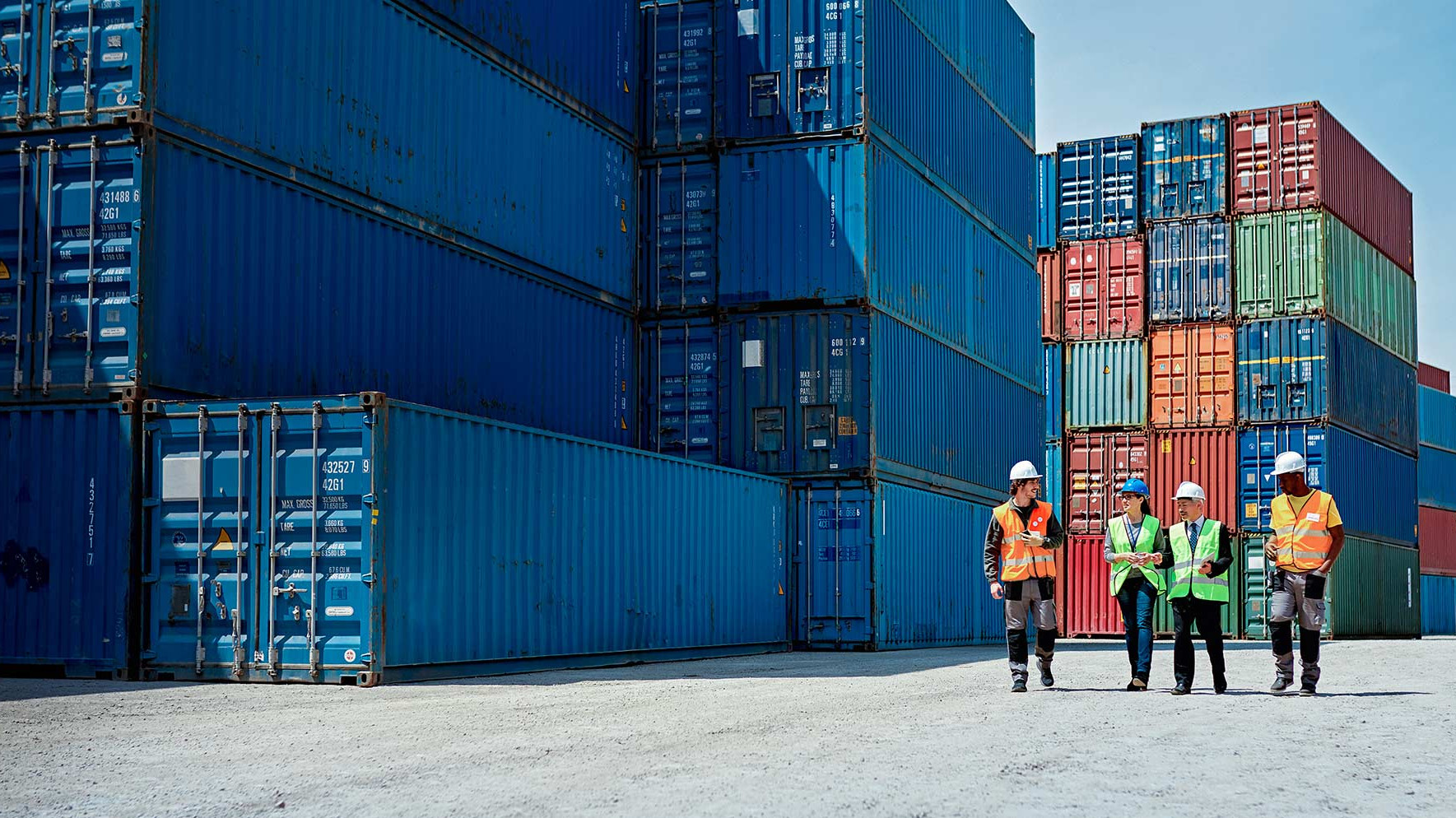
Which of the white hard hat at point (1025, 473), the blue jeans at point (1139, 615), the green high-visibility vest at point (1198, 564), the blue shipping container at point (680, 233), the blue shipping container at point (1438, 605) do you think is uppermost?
the blue shipping container at point (680, 233)

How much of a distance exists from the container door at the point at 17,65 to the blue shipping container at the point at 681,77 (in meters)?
9.79

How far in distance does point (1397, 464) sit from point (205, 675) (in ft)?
98.5

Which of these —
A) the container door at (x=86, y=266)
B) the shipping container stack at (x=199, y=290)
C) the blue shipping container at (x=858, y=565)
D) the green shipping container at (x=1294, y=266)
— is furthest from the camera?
the green shipping container at (x=1294, y=266)

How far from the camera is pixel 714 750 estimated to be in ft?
28.0

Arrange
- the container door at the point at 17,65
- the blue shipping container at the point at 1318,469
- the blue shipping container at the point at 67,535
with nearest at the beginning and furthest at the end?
1. the blue shipping container at the point at 67,535
2. the container door at the point at 17,65
3. the blue shipping container at the point at 1318,469

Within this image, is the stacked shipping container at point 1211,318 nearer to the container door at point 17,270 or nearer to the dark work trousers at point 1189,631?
the dark work trousers at point 1189,631

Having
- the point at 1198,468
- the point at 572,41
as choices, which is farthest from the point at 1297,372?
the point at 572,41

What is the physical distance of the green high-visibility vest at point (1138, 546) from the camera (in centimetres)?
1309

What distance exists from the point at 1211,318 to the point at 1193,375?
118 centimetres

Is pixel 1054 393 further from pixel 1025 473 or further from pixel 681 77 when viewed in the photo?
pixel 1025 473

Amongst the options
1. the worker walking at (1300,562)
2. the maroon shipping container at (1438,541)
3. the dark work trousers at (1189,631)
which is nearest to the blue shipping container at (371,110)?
the dark work trousers at (1189,631)

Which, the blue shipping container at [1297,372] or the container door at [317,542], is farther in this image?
the blue shipping container at [1297,372]

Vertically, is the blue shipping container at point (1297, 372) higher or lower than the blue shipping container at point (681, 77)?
lower

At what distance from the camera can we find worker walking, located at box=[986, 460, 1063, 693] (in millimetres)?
13266
